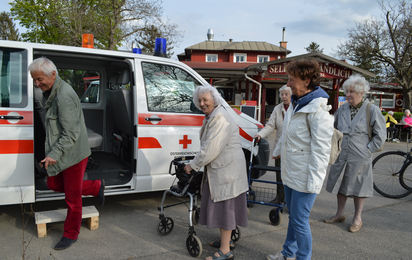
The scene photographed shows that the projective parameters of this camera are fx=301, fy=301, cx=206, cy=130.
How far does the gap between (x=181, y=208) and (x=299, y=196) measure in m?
2.27

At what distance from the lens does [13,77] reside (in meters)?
3.29

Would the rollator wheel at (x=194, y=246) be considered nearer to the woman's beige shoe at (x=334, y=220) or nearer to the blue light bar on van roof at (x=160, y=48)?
the woman's beige shoe at (x=334, y=220)

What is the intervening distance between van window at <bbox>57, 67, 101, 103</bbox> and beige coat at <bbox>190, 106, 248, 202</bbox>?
318 centimetres

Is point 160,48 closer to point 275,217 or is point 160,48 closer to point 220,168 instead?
point 220,168

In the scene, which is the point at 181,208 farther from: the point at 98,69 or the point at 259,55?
the point at 259,55

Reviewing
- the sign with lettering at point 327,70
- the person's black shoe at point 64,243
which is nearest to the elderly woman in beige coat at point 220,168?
the person's black shoe at point 64,243

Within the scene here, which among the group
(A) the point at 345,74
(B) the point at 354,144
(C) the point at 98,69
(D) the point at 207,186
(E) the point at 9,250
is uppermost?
(A) the point at 345,74

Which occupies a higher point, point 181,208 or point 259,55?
point 259,55

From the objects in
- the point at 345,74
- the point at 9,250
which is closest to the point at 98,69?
the point at 9,250

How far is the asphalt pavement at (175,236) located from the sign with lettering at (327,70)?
Answer: 10.1m

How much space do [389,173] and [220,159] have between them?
13.3 ft

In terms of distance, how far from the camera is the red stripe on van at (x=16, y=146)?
10.3 feet

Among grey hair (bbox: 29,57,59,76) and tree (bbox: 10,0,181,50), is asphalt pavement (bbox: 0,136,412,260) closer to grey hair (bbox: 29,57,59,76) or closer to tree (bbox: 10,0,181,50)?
grey hair (bbox: 29,57,59,76)

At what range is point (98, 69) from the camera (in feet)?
17.0
